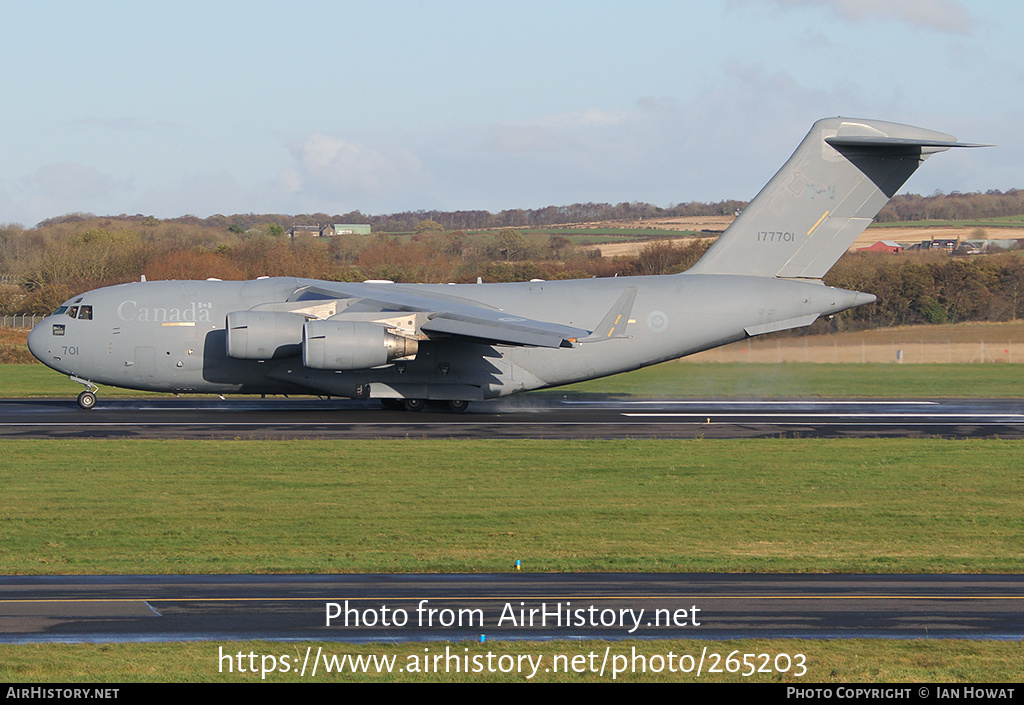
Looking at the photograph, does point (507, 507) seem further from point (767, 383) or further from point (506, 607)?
point (767, 383)

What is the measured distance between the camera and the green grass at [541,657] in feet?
25.0

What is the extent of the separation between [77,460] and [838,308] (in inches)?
752

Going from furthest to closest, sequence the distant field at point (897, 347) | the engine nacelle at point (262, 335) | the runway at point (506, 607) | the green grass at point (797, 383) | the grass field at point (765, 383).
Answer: the distant field at point (897, 347) → the green grass at point (797, 383) → the grass field at point (765, 383) → the engine nacelle at point (262, 335) → the runway at point (506, 607)

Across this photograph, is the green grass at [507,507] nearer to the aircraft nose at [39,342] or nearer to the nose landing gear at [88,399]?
the aircraft nose at [39,342]

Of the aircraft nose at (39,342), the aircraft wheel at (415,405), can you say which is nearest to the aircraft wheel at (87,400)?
the aircraft nose at (39,342)

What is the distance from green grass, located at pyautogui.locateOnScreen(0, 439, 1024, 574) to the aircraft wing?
261 cm

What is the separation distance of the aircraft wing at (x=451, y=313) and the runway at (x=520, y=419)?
2.25 meters

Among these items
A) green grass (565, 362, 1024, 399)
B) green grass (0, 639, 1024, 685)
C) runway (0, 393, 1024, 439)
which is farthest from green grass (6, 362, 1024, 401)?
green grass (0, 639, 1024, 685)

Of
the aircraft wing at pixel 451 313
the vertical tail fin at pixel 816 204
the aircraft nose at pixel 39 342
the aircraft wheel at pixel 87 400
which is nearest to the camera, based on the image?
the aircraft wing at pixel 451 313

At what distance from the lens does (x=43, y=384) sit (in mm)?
37000

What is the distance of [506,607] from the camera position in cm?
958

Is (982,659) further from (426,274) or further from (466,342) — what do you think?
(426,274)

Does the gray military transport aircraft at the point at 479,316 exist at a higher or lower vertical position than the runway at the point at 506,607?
higher
